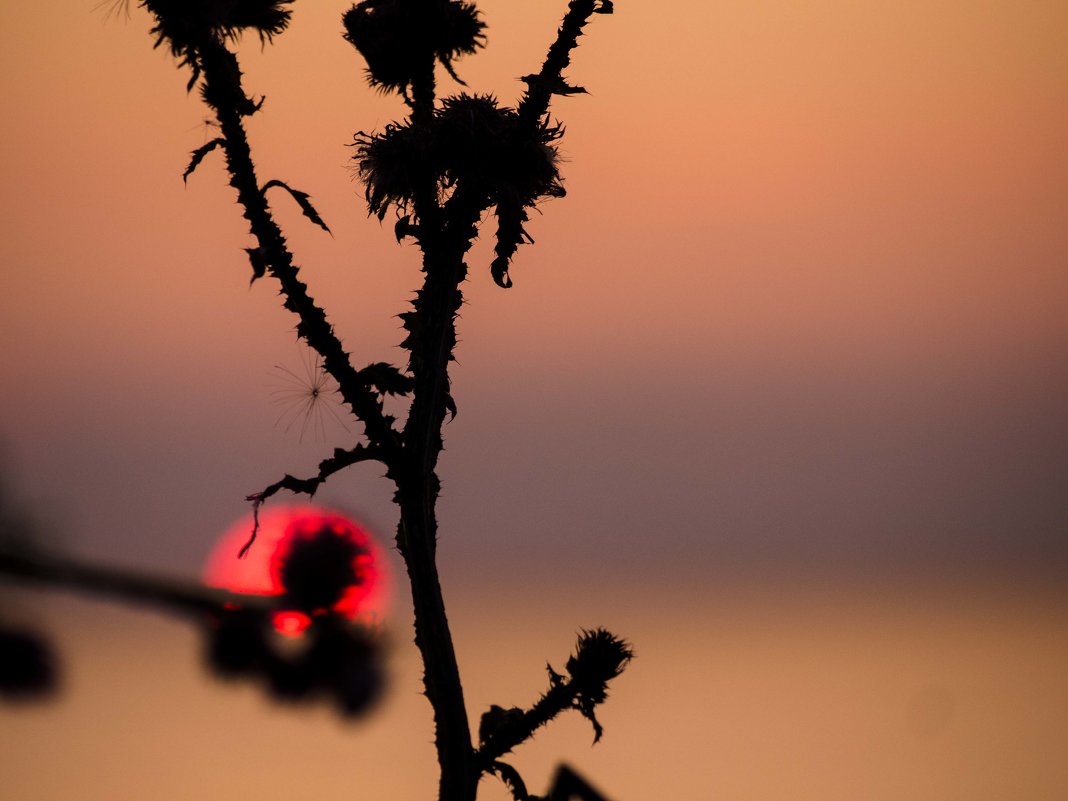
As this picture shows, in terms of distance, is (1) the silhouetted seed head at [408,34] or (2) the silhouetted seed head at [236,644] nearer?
(2) the silhouetted seed head at [236,644]

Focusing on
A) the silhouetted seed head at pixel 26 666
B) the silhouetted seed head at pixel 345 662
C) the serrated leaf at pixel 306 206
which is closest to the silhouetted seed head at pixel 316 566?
the silhouetted seed head at pixel 345 662

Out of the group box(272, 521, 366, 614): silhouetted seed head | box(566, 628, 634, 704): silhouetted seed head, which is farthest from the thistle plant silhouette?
box(272, 521, 366, 614): silhouetted seed head

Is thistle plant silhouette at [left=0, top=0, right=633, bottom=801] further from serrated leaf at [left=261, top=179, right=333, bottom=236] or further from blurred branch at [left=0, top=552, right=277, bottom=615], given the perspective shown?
blurred branch at [left=0, top=552, right=277, bottom=615]

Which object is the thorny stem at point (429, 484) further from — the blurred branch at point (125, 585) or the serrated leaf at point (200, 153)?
the blurred branch at point (125, 585)

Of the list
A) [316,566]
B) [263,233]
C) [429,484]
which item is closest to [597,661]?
[429,484]

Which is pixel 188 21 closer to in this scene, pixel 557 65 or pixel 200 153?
pixel 200 153
